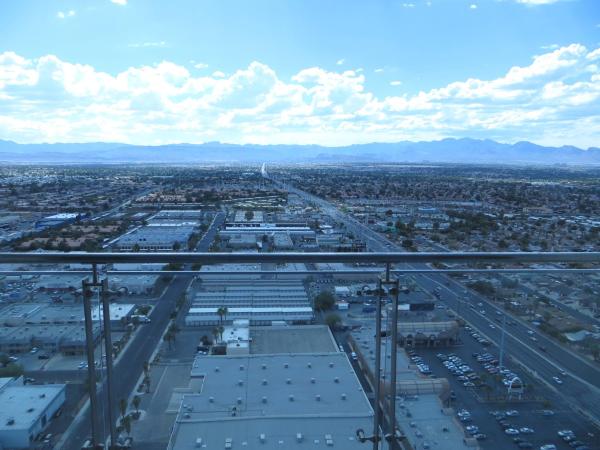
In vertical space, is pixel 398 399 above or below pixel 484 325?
below

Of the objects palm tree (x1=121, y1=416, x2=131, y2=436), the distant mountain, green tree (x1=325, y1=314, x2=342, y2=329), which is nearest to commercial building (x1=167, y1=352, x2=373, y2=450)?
palm tree (x1=121, y1=416, x2=131, y2=436)

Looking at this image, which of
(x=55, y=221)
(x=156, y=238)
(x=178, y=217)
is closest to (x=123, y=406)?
(x=156, y=238)

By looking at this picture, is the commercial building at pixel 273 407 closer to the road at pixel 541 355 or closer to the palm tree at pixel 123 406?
the palm tree at pixel 123 406

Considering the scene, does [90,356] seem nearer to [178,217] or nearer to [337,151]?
[178,217]

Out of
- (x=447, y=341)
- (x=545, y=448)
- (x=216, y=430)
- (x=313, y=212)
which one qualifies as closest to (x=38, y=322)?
(x=216, y=430)

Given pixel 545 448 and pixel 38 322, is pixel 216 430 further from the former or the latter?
Answer: pixel 545 448

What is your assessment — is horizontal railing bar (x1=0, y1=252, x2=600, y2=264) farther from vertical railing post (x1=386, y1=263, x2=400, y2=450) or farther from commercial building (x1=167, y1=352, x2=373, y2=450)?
commercial building (x1=167, y1=352, x2=373, y2=450)
